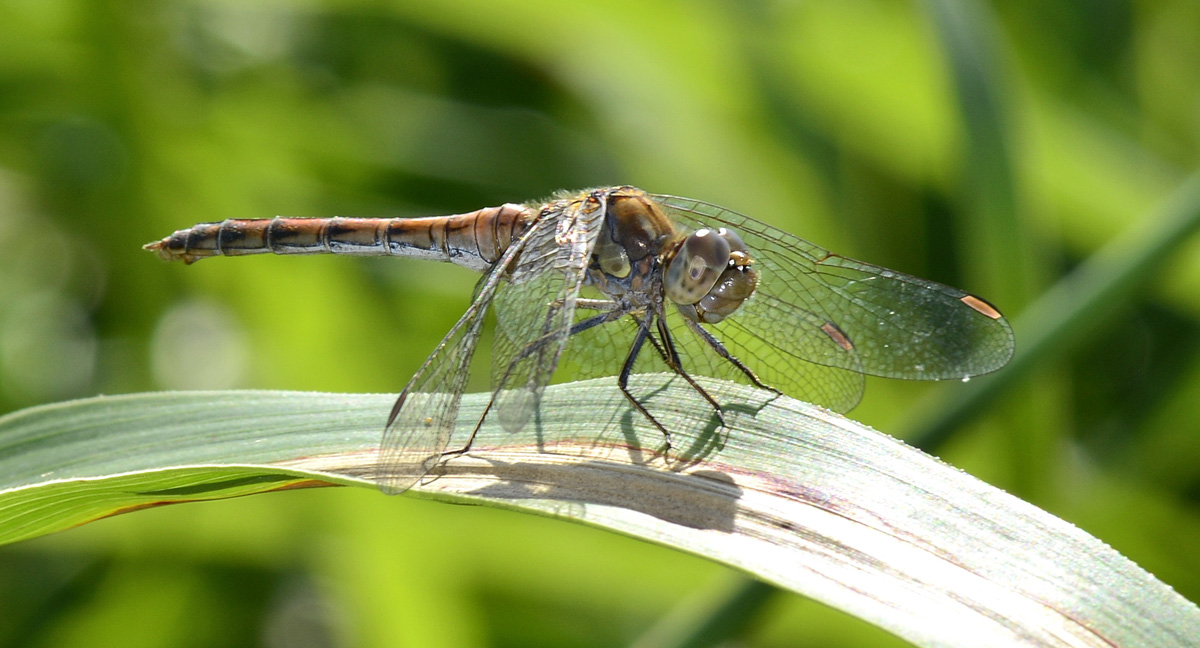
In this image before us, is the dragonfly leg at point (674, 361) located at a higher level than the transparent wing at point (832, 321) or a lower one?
lower

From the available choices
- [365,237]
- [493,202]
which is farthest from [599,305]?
[493,202]

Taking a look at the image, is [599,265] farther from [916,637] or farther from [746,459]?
[916,637]

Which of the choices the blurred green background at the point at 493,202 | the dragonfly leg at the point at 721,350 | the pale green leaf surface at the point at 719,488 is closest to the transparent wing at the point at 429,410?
the pale green leaf surface at the point at 719,488

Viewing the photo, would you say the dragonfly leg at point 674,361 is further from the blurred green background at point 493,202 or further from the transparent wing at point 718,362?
the blurred green background at point 493,202

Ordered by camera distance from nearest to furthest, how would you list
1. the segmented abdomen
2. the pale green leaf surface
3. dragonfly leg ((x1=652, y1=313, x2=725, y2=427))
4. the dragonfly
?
1. the pale green leaf surface
2. dragonfly leg ((x1=652, y1=313, x2=725, y2=427))
3. the dragonfly
4. the segmented abdomen

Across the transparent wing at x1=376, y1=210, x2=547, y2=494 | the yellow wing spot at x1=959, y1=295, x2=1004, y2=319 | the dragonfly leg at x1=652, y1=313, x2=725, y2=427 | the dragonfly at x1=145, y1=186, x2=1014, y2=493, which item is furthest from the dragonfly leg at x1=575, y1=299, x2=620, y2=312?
the yellow wing spot at x1=959, y1=295, x2=1004, y2=319

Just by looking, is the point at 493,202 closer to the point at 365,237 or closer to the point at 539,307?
the point at 365,237

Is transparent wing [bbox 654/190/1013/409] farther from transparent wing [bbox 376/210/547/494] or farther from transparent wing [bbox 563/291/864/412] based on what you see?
transparent wing [bbox 376/210/547/494]
